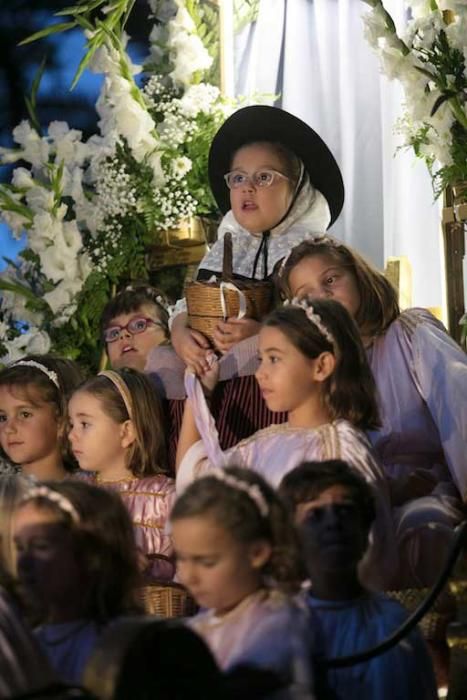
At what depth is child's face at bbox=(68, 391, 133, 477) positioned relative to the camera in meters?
4.70

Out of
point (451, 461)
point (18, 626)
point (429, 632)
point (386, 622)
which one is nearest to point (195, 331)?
point (451, 461)

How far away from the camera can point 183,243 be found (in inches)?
241

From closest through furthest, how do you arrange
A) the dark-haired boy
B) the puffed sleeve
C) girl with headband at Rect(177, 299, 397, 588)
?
the dark-haired boy
girl with headband at Rect(177, 299, 397, 588)
the puffed sleeve

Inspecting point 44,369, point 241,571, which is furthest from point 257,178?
point 241,571

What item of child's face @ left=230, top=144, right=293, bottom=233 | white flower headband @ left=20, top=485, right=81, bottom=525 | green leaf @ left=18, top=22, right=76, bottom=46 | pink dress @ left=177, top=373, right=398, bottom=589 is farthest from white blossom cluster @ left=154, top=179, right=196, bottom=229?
white flower headband @ left=20, top=485, right=81, bottom=525

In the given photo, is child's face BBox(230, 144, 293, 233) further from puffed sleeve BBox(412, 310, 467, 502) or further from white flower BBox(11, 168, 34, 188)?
white flower BBox(11, 168, 34, 188)

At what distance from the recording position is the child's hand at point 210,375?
185 inches

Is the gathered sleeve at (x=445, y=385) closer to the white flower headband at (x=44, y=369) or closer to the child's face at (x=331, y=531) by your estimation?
the child's face at (x=331, y=531)

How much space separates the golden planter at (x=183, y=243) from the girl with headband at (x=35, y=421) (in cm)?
116

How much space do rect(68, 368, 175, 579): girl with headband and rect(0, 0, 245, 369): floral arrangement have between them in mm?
1358

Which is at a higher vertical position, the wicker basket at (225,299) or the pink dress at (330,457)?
the wicker basket at (225,299)

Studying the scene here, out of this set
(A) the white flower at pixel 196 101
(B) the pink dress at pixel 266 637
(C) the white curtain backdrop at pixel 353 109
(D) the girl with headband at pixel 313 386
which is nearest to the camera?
(B) the pink dress at pixel 266 637

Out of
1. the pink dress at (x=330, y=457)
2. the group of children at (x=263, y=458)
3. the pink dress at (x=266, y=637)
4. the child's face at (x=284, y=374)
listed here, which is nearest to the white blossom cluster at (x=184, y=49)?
the group of children at (x=263, y=458)

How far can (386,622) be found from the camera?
134 inches
